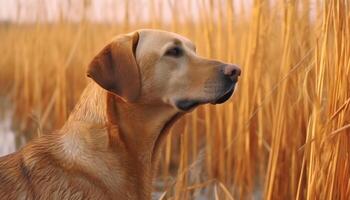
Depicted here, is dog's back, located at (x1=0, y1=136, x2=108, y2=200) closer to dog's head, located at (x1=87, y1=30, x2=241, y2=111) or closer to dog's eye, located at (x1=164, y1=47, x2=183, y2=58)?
dog's head, located at (x1=87, y1=30, x2=241, y2=111)

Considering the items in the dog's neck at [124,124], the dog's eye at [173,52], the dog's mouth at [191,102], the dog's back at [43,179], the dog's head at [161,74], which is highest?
the dog's eye at [173,52]

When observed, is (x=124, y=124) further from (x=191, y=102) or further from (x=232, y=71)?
(x=232, y=71)

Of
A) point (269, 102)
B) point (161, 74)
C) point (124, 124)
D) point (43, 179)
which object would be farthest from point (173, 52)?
point (269, 102)

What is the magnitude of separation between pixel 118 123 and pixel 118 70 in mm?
187

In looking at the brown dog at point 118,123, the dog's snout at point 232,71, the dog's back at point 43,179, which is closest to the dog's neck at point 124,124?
the brown dog at point 118,123

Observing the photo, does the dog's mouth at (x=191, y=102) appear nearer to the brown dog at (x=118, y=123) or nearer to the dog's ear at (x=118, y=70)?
the brown dog at (x=118, y=123)

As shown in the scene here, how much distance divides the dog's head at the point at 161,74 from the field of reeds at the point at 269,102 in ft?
1.40

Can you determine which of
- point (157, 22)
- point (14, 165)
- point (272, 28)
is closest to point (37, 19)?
point (157, 22)

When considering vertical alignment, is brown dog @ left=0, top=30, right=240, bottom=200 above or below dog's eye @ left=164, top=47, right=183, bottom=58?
below

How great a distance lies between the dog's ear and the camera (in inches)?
81.8

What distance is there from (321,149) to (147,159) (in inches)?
26.0

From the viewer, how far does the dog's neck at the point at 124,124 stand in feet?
7.01

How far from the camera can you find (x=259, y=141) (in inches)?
135

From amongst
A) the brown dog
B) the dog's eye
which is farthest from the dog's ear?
the dog's eye
